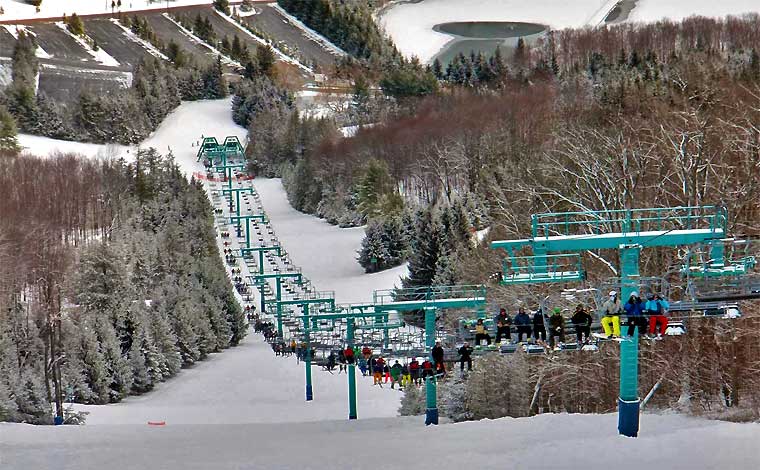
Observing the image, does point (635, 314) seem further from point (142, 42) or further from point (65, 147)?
point (142, 42)

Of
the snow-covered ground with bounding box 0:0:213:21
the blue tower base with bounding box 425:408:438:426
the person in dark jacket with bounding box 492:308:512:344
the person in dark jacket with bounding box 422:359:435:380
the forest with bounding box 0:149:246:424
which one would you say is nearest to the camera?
the person in dark jacket with bounding box 492:308:512:344

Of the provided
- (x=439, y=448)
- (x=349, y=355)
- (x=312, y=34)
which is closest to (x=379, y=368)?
(x=349, y=355)

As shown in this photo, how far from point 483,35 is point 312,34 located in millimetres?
24532

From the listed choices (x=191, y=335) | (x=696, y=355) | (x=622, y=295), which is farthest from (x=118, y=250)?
(x=622, y=295)

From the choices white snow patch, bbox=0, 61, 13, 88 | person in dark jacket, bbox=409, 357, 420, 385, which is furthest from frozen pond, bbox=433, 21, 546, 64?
person in dark jacket, bbox=409, 357, 420, 385

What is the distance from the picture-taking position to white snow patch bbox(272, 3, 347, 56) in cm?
15538

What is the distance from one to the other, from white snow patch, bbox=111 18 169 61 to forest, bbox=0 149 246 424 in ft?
147

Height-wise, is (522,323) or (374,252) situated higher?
(522,323)

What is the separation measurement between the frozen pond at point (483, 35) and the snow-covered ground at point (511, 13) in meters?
1.42

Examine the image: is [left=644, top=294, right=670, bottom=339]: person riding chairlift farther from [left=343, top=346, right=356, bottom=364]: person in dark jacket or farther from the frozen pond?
the frozen pond

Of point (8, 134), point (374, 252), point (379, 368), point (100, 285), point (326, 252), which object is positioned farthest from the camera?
point (8, 134)

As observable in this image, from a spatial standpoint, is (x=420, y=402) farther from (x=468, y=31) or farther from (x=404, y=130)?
(x=468, y=31)

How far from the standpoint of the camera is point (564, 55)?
125938 mm

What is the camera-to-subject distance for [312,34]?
529ft
